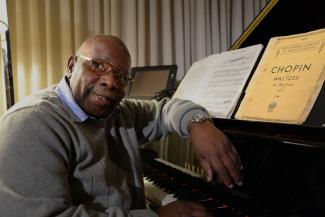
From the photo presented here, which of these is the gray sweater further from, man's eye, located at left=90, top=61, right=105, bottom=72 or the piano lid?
the piano lid

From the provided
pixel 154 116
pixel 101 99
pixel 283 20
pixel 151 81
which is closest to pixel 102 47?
pixel 101 99

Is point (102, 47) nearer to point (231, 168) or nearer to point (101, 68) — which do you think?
point (101, 68)

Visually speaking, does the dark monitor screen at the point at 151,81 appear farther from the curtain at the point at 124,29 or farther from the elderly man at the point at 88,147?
the elderly man at the point at 88,147

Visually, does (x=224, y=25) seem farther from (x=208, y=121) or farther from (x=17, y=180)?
(x=17, y=180)

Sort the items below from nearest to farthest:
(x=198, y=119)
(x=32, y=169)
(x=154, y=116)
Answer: (x=32, y=169) → (x=198, y=119) → (x=154, y=116)

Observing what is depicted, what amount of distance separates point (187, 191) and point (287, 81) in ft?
1.79

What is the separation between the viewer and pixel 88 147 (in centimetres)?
100

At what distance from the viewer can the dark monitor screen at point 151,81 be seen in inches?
87.4

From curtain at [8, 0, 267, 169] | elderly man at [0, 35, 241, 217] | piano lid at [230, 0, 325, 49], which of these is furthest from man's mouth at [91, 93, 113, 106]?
curtain at [8, 0, 267, 169]

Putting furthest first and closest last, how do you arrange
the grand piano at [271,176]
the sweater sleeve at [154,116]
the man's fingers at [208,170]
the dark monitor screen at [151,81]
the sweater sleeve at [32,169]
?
1. the dark monitor screen at [151,81]
2. the sweater sleeve at [154,116]
3. the man's fingers at [208,170]
4. the grand piano at [271,176]
5. the sweater sleeve at [32,169]

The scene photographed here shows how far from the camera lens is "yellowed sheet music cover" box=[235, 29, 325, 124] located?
108cm

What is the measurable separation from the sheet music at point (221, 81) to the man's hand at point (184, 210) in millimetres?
382

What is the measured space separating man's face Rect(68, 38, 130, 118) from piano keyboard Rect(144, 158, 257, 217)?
0.45 m

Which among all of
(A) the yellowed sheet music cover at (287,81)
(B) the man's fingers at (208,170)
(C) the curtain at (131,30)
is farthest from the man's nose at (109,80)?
(C) the curtain at (131,30)
